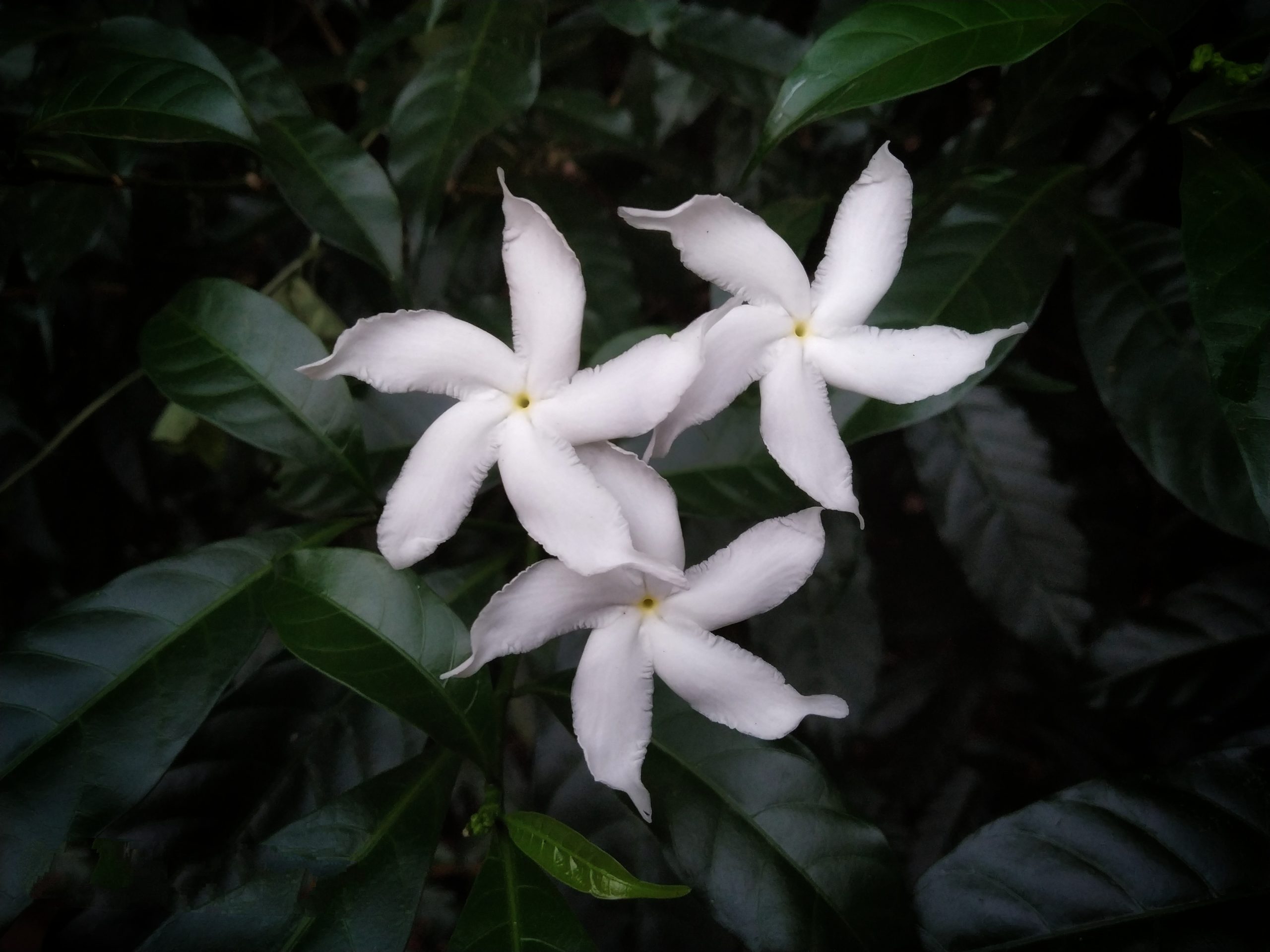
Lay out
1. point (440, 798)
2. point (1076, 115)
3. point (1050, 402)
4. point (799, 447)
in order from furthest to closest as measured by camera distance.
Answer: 1. point (1050, 402)
2. point (1076, 115)
3. point (440, 798)
4. point (799, 447)

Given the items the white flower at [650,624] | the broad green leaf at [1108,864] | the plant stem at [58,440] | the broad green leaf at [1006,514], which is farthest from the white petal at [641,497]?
the plant stem at [58,440]

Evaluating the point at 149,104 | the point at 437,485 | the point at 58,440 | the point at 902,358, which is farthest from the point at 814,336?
the point at 58,440

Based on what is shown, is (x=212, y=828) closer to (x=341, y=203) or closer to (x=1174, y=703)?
(x=341, y=203)

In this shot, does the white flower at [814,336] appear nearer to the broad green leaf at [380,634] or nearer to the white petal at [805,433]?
the white petal at [805,433]

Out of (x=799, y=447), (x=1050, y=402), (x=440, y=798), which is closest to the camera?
(x=799, y=447)

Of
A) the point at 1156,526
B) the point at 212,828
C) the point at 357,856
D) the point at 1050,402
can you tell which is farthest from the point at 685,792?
the point at 1156,526

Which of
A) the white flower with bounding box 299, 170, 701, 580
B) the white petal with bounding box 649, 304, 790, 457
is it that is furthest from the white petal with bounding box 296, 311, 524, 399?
the white petal with bounding box 649, 304, 790, 457

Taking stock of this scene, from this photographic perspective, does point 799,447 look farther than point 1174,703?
No
